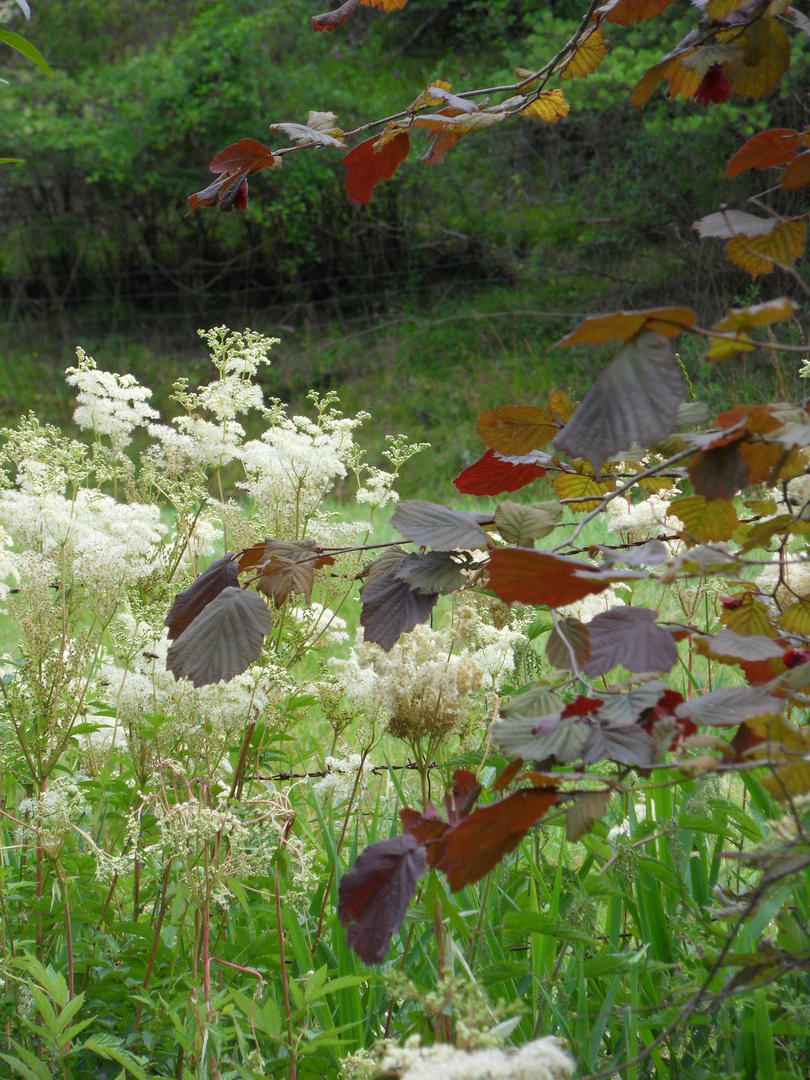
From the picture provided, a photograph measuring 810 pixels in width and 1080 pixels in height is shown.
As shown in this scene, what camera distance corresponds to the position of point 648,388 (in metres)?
0.64

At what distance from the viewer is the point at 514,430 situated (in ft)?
3.27

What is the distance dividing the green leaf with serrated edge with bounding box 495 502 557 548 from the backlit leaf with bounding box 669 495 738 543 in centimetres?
12

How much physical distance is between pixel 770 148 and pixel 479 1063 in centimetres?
85

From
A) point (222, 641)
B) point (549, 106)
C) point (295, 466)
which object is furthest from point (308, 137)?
point (222, 641)

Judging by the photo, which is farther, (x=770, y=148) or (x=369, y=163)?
(x=369, y=163)

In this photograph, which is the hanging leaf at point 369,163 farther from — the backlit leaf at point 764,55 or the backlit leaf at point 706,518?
the backlit leaf at point 706,518

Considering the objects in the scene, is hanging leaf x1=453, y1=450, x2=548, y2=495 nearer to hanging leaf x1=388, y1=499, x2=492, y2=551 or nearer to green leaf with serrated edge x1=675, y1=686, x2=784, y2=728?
hanging leaf x1=388, y1=499, x2=492, y2=551

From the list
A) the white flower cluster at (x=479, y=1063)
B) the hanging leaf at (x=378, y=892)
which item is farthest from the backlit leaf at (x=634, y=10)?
the white flower cluster at (x=479, y=1063)

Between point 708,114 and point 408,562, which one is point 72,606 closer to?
point 408,562

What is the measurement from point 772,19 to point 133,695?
111 centimetres

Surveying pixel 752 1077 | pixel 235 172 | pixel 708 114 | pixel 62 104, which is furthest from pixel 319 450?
pixel 62 104

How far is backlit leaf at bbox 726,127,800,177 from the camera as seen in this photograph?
908 millimetres

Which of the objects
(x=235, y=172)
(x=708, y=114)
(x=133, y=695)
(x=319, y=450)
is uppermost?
(x=708, y=114)

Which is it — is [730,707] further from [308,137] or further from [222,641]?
[308,137]
